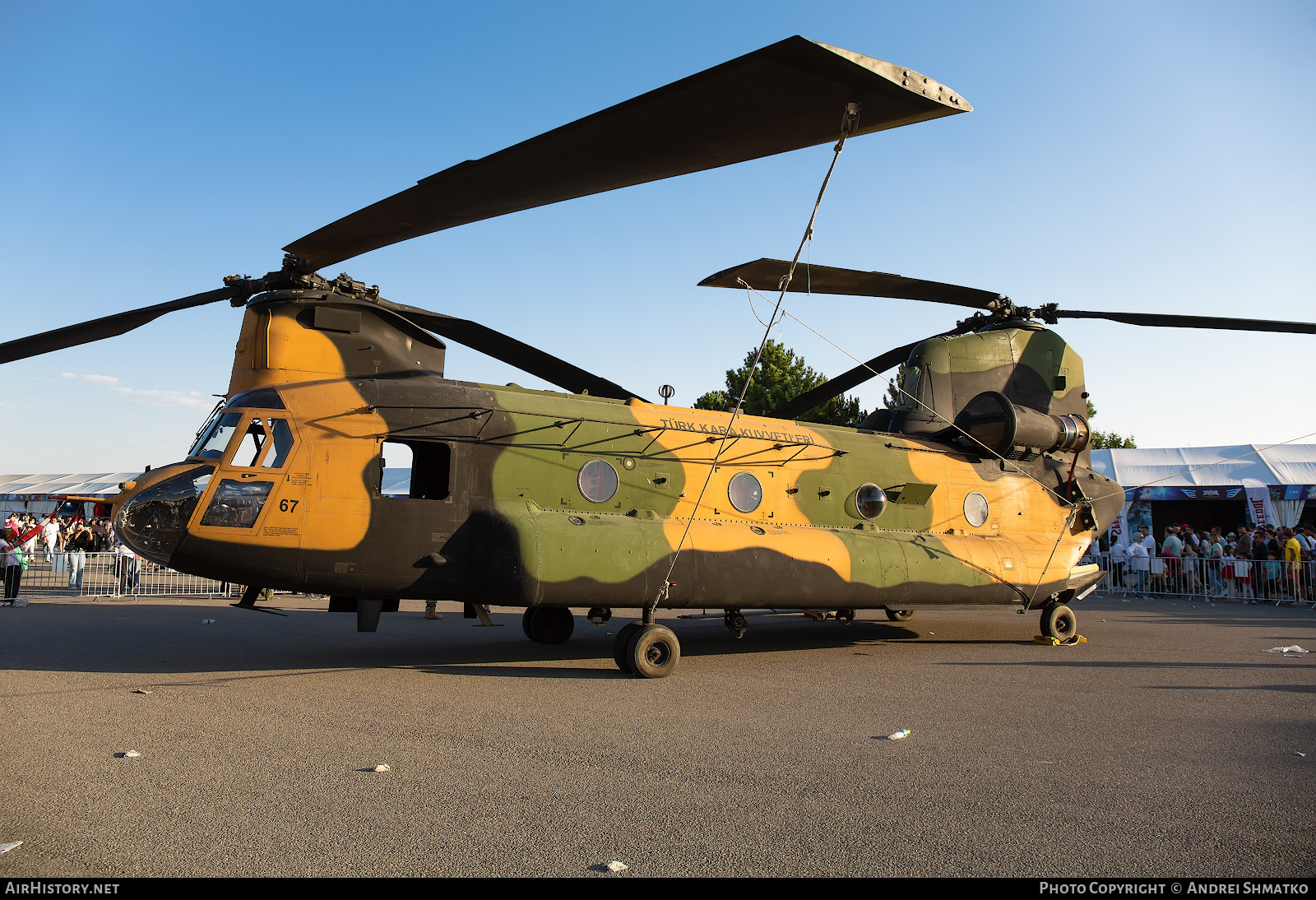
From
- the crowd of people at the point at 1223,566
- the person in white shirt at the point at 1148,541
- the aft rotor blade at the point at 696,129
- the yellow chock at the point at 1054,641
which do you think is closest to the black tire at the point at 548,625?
the aft rotor blade at the point at 696,129

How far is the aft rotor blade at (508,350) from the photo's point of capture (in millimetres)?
9742

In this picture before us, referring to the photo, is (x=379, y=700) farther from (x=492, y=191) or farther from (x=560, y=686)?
(x=492, y=191)

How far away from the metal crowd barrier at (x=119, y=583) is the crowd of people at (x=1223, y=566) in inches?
965

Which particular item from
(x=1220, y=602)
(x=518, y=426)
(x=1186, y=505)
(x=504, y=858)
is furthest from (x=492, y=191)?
(x=1186, y=505)

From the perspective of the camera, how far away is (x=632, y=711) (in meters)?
7.32

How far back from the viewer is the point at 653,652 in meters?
9.16

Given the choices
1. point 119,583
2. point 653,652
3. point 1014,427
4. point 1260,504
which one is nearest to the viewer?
point 653,652

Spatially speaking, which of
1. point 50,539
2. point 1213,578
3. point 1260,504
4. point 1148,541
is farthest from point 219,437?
point 1260,504

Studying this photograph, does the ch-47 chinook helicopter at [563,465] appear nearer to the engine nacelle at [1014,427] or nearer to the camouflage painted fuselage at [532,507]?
the camouflage painted fuselage at [532,507]

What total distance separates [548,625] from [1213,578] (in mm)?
19074

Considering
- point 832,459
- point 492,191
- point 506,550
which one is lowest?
point 506,550

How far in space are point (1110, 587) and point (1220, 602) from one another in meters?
4.05

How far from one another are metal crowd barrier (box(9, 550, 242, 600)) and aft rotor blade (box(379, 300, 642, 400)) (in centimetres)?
1229

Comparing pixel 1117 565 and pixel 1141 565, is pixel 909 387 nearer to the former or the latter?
pixel 1141 565
